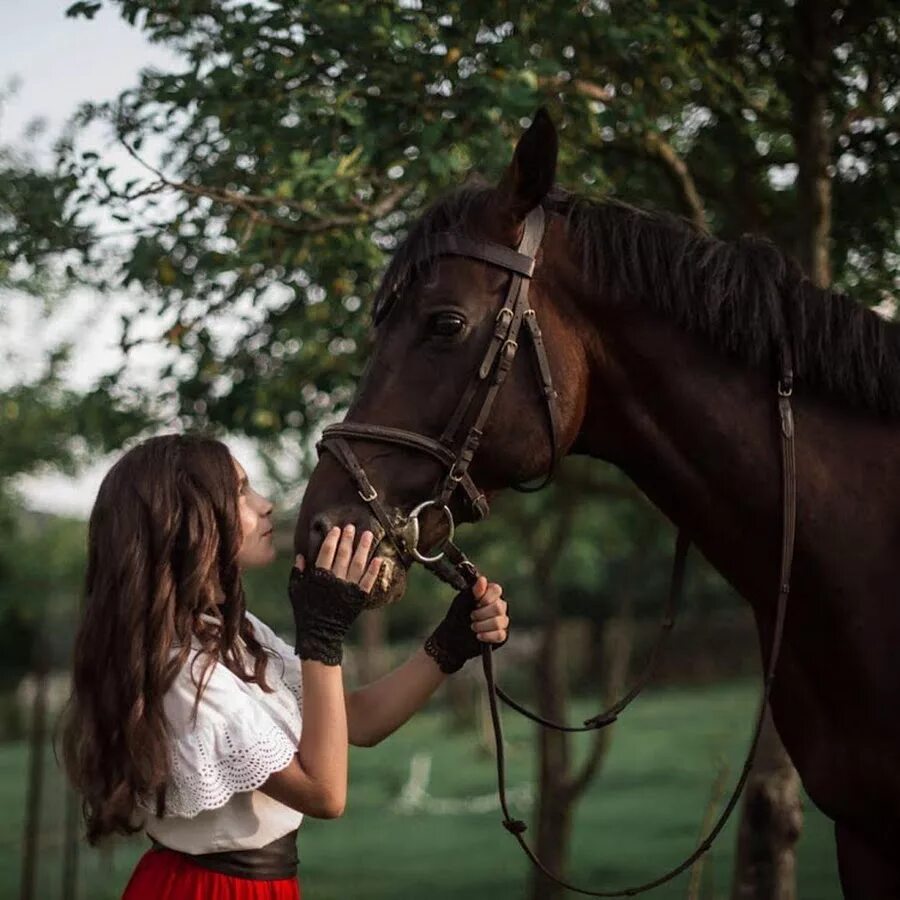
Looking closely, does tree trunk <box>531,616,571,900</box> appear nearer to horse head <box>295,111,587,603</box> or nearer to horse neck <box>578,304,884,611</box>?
horse neck <box>578,304,884,611</box>

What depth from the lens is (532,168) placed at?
2773 mm

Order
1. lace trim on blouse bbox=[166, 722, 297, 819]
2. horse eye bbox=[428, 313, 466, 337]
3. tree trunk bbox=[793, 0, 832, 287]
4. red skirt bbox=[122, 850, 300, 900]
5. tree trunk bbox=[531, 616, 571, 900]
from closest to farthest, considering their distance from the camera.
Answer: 1. lace trim on blouse bbox=[166, 722, 297, 819]
2. red skirt bbox=[122, 850, 300, 900]
3. horse eye bbox=[428, 313, 466, 337]
4. tree trunk bbox=[793, 0, 832, 287]
5. tree trunk bbox=[531, 616, 571, 900]

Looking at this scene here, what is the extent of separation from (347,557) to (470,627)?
1.71ft

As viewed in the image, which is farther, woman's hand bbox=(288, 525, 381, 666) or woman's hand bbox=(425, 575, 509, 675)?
woman's hand bbox=(425, 575, 509, 675)

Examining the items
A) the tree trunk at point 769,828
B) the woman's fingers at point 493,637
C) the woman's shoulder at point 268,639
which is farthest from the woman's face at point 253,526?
the tree trunk at point 769,828

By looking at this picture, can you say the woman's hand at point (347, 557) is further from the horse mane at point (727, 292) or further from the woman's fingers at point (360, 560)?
the horse mane at point (727, 292)

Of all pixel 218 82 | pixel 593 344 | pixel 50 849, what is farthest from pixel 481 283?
pixel 50 849

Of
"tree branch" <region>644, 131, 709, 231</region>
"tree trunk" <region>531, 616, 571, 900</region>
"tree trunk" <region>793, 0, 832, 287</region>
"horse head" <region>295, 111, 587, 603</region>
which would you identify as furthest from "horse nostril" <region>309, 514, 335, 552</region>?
"tree trunk" <region>531, 616, 571, 900</region>

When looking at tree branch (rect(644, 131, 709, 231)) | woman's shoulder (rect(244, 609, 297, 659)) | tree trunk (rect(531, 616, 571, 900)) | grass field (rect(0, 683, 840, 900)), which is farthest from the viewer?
grass field (rect(0, 683, 840, 900))

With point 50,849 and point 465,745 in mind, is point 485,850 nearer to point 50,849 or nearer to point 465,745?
point 50,849

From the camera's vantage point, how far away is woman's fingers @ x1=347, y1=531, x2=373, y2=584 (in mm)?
2584

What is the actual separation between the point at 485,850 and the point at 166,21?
1036cm

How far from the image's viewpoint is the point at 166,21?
14.9 feet

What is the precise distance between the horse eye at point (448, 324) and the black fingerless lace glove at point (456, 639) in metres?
0.62
